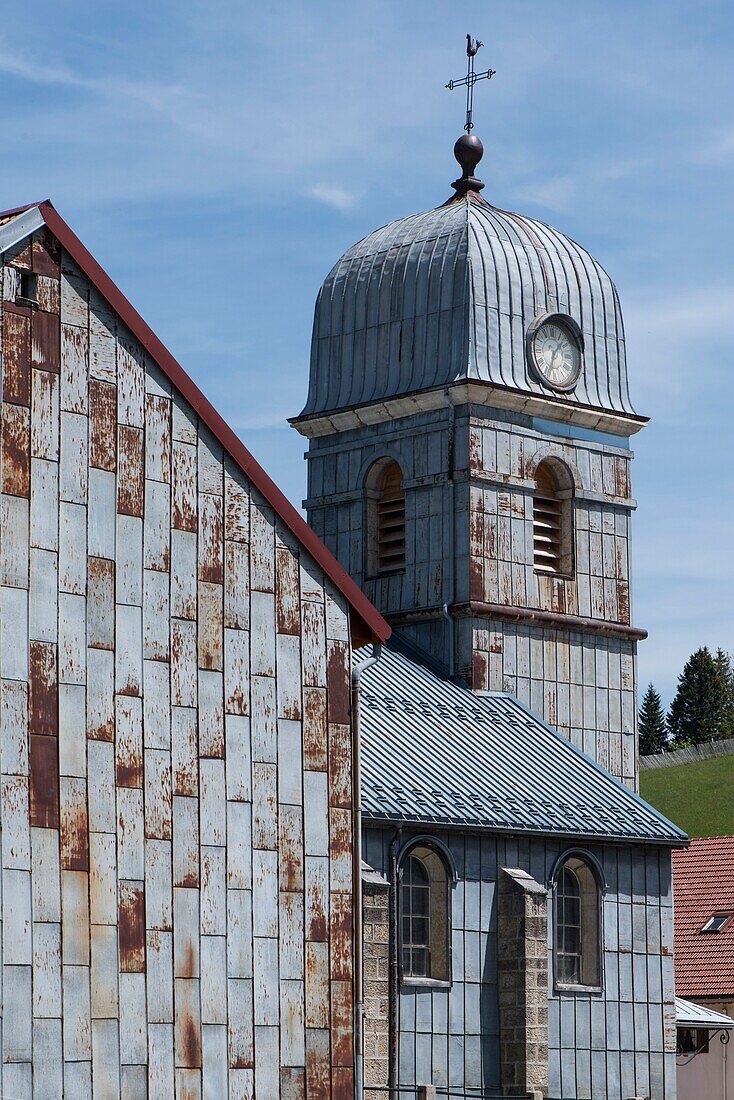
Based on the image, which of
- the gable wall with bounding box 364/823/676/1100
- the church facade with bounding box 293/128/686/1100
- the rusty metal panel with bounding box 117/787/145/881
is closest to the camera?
the rusty metal panel with bounding box 117/787/145/881

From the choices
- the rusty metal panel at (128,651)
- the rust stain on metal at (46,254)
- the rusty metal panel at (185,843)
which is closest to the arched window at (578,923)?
the rusty metal panel at (185,843)

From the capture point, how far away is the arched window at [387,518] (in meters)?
36.8

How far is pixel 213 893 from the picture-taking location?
2141 centimetres

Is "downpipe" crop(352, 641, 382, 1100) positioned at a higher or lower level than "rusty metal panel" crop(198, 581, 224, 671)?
lower

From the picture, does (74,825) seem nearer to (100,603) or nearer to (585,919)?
(100,603)

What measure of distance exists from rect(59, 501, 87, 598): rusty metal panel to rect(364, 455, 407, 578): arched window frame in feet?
52.9

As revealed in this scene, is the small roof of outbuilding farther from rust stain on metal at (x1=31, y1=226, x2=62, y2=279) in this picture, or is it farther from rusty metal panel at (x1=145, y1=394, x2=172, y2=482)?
rust stain on metal at (x1=31, y1=226, x2=62, y2=279)

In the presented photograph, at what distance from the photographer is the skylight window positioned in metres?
41.6

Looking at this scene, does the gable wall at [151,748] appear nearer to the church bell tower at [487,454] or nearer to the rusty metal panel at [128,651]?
the rusty metal panel at [128,651]

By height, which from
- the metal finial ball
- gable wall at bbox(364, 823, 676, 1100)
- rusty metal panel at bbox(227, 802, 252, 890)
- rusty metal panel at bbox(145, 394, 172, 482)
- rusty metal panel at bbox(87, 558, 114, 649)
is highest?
the metal finial ball

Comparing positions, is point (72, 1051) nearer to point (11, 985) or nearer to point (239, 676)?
point (11, 985)

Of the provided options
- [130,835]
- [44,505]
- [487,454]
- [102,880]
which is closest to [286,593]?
[44,505]

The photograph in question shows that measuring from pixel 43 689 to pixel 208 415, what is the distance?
3.49 meters

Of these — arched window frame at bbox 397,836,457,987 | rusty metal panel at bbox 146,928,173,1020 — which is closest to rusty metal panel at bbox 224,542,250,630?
rusty metal panel at bbox 146,928,173,1020
